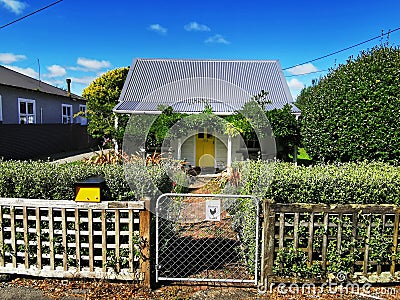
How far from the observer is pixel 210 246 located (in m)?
4.29

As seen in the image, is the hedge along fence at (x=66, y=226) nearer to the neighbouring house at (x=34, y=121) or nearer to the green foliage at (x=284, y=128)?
the green foliage at (x=284, y=128)

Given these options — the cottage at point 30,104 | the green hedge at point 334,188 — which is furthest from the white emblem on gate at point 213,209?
the cottage at point 30,104

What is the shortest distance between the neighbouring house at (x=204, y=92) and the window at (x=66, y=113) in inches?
332

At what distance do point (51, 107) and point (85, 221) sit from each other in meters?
18.4

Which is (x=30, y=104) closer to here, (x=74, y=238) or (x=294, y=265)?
(x=74, y=238)

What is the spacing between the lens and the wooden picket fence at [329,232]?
3.14m

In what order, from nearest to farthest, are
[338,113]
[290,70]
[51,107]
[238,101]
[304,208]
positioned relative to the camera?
[304,208]
[338,113]
[238,101]
[51,107]
[290,70]

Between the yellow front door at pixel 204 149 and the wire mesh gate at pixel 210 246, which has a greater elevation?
the yellow front door at pixel 204 149

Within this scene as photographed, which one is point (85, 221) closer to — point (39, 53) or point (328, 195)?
point (328, 195)

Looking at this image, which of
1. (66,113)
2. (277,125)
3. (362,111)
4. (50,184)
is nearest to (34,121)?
(66,113)

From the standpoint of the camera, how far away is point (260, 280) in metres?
3.35

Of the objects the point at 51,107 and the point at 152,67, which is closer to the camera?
the point at 152,67

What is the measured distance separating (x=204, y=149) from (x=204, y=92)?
9.89 ft

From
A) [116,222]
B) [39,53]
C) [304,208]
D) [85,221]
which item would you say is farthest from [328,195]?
[39,53]
